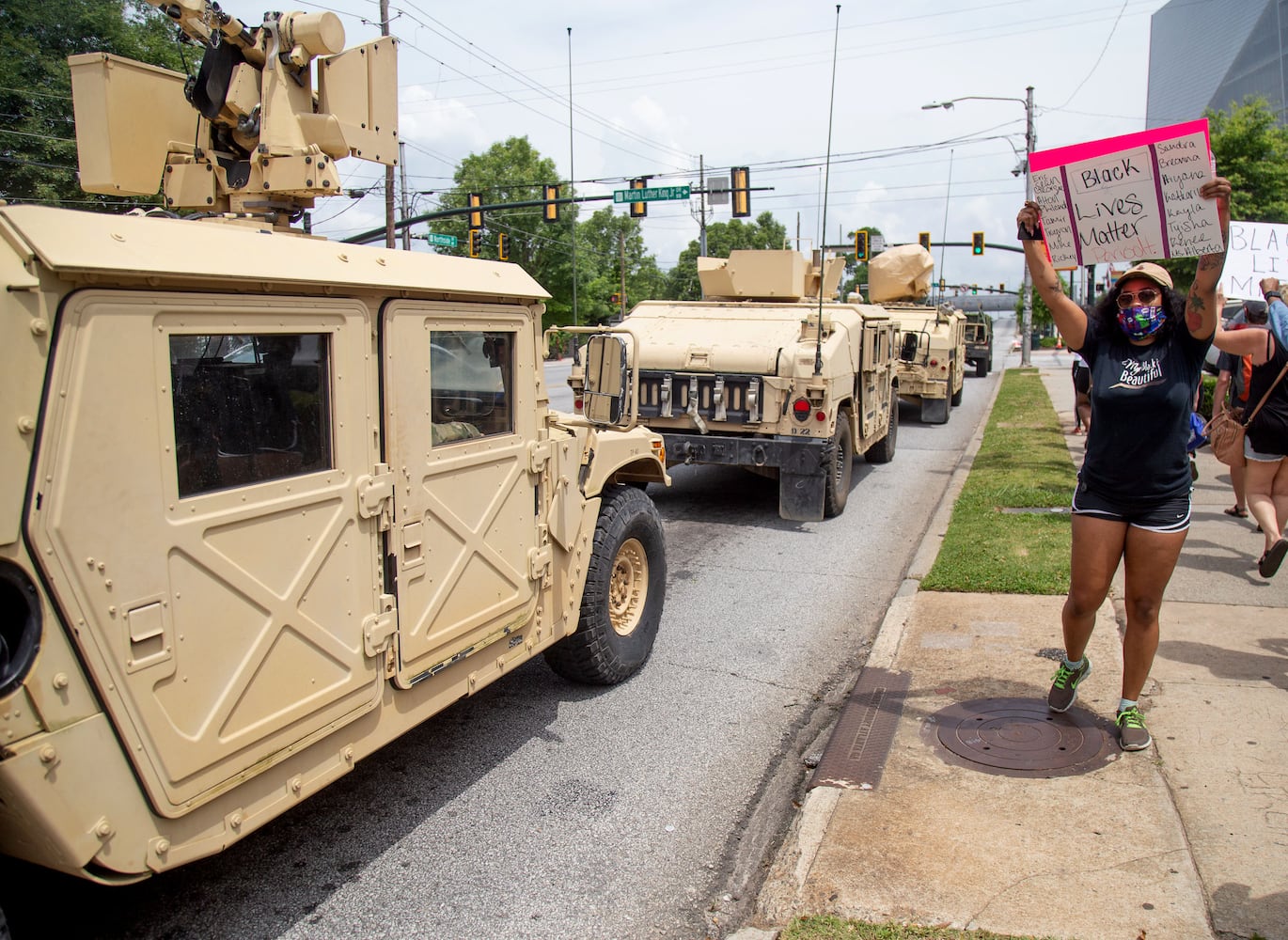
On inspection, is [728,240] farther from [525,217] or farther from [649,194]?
[649,194]

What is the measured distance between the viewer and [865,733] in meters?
4.59

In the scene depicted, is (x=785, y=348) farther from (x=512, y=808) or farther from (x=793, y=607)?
(x=512, y=808)

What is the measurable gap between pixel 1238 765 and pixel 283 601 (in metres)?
3.73

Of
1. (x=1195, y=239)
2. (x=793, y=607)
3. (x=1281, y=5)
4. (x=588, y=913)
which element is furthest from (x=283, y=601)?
(x=1281, y=5)

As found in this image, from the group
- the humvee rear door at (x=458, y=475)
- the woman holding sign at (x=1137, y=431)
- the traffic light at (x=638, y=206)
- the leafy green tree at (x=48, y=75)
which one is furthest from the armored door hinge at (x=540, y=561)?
the traffic light at (x=638, y=206)

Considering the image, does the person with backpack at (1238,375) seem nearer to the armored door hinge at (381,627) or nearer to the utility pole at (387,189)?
the armored door hinge at (381,627)

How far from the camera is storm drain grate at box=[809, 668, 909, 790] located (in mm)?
4152

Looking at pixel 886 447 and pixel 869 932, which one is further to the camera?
pixel 886 447

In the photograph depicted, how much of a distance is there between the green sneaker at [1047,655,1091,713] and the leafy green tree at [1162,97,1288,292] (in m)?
21.9

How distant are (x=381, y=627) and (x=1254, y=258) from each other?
750cm

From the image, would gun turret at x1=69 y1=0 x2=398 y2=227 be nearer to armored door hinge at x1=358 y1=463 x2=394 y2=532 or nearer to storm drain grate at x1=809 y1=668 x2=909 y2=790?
armored door hinge at x1=358 y1=463 x2=394 y2=532

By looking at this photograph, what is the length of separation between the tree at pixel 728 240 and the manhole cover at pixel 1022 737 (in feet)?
234

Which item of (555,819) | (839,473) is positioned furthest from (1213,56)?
(555,819)

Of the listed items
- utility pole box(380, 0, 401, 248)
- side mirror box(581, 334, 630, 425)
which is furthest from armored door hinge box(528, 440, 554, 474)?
utility pole box(380, 0, 401, 248)
